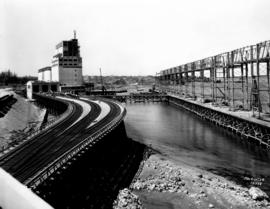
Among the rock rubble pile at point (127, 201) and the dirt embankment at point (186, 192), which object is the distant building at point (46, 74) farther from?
the rock rubble pile at point (127, 201)

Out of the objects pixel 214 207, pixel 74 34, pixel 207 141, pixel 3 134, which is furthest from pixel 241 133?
pixel 74 34

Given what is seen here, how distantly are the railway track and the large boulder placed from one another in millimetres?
16417

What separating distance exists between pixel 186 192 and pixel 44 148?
45.8 feet

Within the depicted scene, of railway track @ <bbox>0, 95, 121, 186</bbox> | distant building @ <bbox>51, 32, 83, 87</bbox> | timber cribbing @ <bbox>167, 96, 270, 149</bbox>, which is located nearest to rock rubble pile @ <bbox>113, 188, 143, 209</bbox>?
railway track @ <bbox>0, 95, 121, 186</bbox>

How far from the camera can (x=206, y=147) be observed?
41594 millimetres

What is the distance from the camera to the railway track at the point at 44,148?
21.9 metres

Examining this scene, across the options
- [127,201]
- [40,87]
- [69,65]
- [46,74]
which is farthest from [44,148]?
[46,74]

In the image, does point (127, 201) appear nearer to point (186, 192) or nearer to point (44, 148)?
point (186, 192)

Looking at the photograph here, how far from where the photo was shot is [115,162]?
33594mm

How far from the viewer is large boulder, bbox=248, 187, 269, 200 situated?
22.9m

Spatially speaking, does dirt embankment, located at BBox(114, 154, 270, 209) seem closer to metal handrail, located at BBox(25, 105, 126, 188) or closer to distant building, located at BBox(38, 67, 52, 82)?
metal handrail, located at BBox(25, 105, 126, 188)

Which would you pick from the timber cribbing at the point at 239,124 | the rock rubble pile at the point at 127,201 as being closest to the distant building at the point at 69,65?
the timber cribbing at the point at 239,124

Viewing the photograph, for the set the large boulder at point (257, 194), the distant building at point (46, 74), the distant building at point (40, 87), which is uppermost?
the distant building at point (46, 74)

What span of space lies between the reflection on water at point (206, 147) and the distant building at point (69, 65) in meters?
81.7
